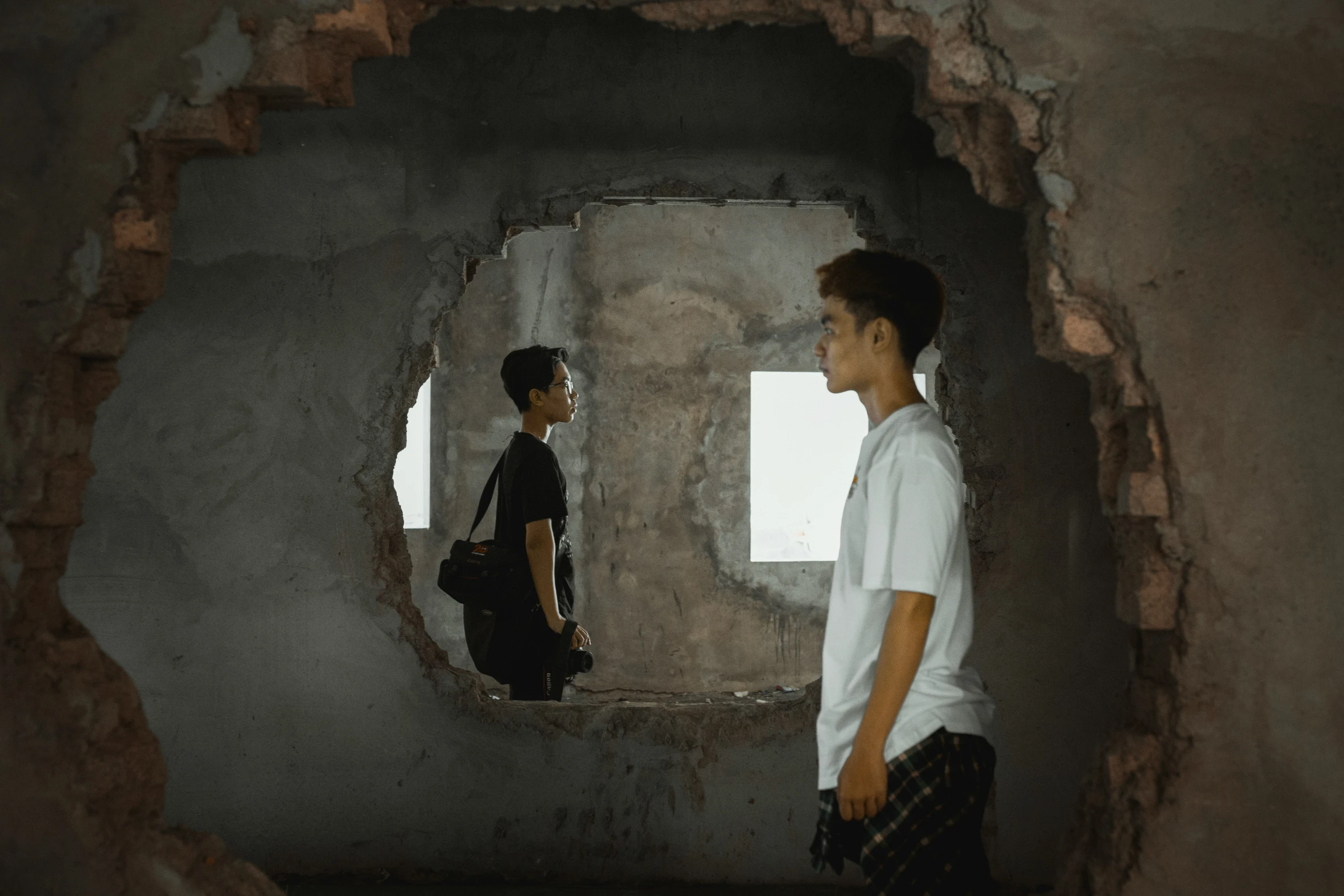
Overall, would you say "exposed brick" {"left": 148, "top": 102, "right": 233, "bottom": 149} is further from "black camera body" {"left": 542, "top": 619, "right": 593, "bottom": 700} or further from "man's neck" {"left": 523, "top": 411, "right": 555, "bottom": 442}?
"black camera body" {"left": 542, "top": 619, "right": 593, "bottom": 700}

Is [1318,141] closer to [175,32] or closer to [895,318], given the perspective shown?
[895,318]

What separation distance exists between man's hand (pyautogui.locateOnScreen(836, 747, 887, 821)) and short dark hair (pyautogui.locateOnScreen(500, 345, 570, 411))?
237 centimetres

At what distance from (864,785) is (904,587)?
1.26 feet

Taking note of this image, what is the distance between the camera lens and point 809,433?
786 centimetres

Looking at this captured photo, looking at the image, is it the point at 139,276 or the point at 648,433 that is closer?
the point at 139,276

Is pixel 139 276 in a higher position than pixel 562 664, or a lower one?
higher

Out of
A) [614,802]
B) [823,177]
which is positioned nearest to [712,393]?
[823,177]

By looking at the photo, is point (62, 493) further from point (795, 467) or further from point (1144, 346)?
point (795, 467)

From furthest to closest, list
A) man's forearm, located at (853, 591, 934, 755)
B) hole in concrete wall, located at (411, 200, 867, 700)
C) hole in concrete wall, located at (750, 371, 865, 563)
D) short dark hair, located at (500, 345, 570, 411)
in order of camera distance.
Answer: hole in concrete wall, located at (750, 371, 865, 563)
hole in concrete wall, located at (411, 200, 867, 700)
short dark hair, located at (500, 345, 570, 411)
man's forearm, located at (853, 591, 934, 755)

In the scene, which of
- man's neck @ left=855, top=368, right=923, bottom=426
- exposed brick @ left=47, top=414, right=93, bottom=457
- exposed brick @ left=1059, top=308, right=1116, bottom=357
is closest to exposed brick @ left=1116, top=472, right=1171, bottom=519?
exposed brick @ left=1059, top=308, right=1116, bottom=357

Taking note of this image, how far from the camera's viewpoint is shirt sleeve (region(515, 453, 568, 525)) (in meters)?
3.86

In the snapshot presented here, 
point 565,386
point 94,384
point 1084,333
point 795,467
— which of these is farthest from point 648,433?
point 1084,333

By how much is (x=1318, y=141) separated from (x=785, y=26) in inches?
88.4

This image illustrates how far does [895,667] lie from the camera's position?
2.00 meters
